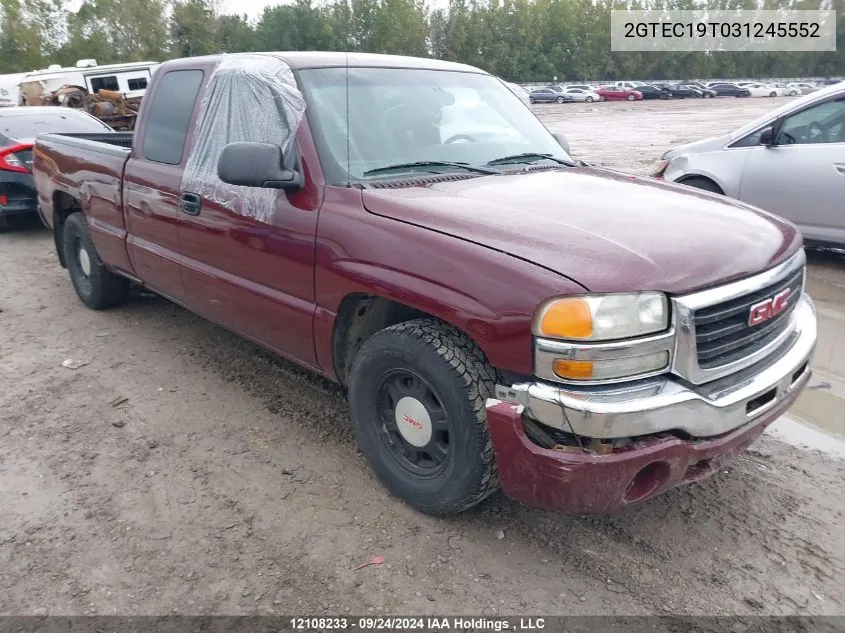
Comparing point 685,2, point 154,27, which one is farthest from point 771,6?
point 154,27

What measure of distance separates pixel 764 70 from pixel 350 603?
103 meters

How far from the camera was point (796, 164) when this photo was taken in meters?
6.35

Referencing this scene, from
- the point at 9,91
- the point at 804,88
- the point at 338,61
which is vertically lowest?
the point at 338,61

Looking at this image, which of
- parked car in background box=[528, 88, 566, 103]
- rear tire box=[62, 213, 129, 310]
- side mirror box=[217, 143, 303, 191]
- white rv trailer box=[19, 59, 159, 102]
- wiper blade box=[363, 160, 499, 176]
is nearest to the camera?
side mirror box=[217, 143, 303, 191]

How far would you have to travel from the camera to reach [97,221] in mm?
5023

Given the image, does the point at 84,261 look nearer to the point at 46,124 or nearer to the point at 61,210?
the point at 61,210

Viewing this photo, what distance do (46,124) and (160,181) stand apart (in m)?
6.15

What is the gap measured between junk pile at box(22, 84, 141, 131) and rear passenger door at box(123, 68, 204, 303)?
1224 cm

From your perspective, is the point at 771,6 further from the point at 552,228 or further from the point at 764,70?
the point at 552,228

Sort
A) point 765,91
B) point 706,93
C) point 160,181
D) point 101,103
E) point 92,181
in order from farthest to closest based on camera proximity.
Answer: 1. point 765,91
2. point 706,93
3. point 101,103
4. point 92,181
5. point 160,181

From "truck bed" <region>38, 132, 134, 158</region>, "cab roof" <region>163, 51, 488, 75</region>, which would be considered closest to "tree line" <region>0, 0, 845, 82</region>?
"truck bed" <region>38, 132, 134, 158</region>

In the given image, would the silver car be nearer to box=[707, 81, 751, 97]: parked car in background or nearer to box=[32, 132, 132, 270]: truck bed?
box=[32, 132, 132, 270]: truck bed

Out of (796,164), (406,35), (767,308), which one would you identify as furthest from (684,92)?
(767,308)

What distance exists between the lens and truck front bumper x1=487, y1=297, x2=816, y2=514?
7.57ft
